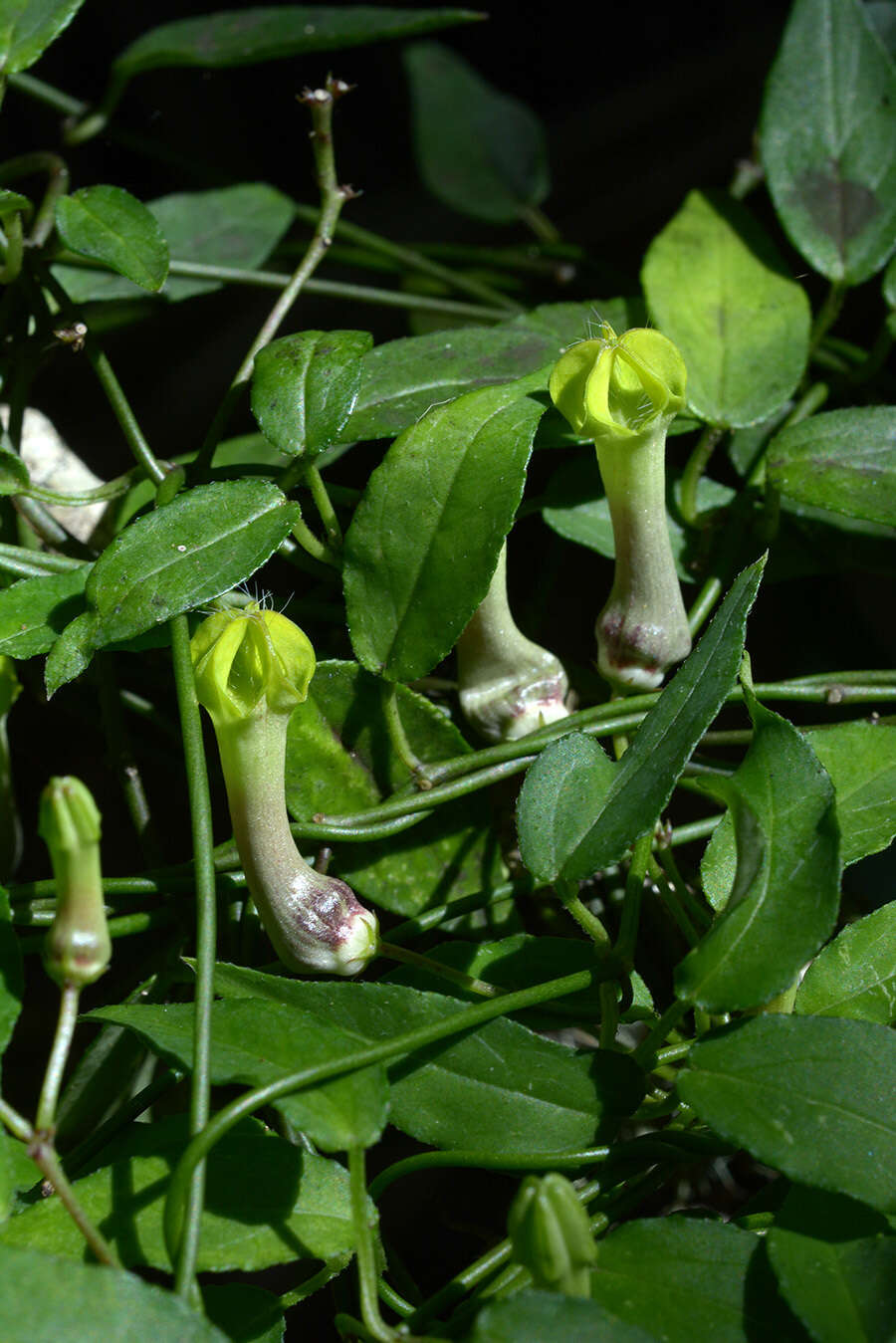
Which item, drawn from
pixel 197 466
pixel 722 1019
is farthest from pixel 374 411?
pixel 722 1019

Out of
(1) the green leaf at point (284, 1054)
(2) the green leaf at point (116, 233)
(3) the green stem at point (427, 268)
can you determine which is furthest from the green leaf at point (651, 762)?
(3) the green stem at point (427, 268)

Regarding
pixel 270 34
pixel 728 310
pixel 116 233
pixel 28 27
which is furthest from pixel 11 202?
pixel 728 310

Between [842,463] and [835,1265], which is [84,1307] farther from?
[842,463]

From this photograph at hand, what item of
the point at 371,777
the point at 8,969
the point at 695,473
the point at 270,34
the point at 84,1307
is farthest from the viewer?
the point at 270,34

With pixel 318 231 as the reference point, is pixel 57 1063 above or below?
below

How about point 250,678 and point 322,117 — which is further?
point 322,117

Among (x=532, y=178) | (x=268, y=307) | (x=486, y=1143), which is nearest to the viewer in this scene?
(x=486, y=1143)

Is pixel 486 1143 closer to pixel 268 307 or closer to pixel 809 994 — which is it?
pixel 809 994
